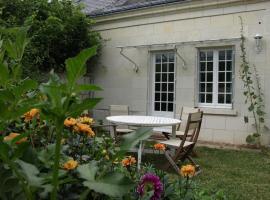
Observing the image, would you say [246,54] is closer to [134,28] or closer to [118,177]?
[134,28]

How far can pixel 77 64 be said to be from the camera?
→ 0.91 meters

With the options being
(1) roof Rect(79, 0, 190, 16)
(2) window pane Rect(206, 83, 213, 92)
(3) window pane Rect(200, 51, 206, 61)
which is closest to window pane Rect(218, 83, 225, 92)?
(2) window pane Rect(206, 83, 213, 92)

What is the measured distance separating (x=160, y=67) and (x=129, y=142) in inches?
412

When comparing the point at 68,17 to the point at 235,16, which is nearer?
the point at 235,16

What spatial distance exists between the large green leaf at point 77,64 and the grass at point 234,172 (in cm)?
377

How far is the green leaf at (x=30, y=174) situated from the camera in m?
1.01

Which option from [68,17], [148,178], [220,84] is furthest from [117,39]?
[148,178]

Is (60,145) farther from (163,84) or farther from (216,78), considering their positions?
(163,84)

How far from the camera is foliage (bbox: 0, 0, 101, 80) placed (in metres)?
10.8

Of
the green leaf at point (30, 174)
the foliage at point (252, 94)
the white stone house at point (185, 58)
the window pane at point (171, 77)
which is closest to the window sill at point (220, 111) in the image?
the white stone house at point (185, 58)

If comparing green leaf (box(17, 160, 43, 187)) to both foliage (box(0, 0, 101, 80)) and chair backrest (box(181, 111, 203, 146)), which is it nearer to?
chair backrest (box(181, 111, 203, 146))

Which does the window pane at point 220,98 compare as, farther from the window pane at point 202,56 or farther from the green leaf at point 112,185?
the green leaf at point 112,185

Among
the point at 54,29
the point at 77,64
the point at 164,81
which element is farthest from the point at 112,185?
the point at 54,29

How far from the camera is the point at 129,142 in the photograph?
107 cm
